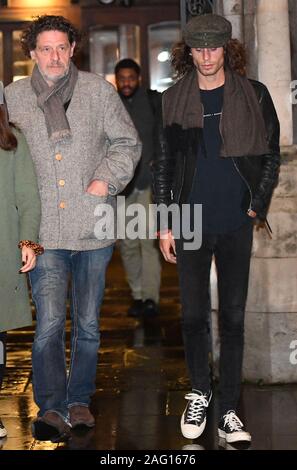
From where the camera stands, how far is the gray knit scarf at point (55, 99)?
6.34m

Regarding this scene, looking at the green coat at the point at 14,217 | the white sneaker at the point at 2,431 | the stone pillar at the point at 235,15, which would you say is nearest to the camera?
the green coat at the point at 14,217

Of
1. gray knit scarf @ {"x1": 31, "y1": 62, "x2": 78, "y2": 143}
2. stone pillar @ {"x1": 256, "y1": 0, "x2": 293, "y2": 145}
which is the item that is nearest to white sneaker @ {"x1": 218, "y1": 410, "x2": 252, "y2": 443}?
gray knit scarf @ {"x1": 31, "y1": 62, "x2": 78, "y2": 143}

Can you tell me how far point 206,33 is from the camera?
6113mm

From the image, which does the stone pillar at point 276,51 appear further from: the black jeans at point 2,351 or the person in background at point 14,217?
the black jeans at point 2,351

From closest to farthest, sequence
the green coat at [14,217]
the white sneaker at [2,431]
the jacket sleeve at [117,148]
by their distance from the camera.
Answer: the green coat at [14,217] → the white sneaker at [2,431] → the jacket sleeve at [117,148]

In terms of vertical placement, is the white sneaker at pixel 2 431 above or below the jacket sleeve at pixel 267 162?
below

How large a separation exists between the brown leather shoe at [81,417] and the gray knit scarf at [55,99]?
153 centimetres

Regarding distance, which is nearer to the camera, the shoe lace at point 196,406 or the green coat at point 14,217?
the green coat at point 14,217

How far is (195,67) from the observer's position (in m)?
6.38

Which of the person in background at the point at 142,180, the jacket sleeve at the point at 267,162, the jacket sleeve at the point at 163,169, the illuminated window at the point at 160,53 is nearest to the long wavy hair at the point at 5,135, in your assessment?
the jacket sleeve at the point at 163,169

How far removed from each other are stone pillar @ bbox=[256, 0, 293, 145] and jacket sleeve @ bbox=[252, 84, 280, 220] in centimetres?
103

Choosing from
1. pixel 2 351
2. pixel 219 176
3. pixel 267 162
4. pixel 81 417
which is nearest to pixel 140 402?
pixel 81 417

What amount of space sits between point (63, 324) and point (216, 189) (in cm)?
114

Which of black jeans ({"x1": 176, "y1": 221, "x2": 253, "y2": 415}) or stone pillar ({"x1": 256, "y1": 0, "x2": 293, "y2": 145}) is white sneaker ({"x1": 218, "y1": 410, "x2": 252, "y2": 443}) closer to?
black jeans ({"x1": 176, "y1": 221, "x2": 253, "y2": 415})
